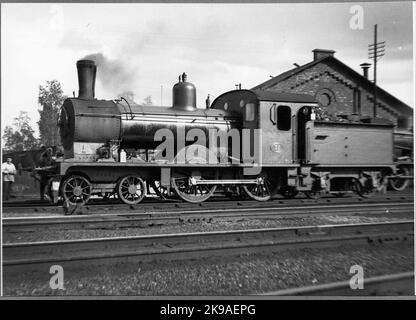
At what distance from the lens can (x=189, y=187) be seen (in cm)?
945

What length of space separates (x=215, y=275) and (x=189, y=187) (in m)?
5.28

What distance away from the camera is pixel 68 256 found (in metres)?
4.39

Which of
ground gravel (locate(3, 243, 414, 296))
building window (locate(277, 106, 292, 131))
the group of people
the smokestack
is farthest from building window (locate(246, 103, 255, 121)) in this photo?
ground gravel (locate(3, 243, 414, 296))

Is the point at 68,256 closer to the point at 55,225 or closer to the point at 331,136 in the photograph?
the point at 55,225

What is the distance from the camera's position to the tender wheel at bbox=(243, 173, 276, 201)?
9.77 metres

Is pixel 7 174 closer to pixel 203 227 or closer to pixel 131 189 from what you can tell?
pixel 131 189

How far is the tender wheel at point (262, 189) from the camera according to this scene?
9.77 meters

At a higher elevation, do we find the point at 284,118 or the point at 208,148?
the point at 284,118

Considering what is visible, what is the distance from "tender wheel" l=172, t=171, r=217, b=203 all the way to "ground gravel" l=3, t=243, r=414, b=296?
4.53 meters

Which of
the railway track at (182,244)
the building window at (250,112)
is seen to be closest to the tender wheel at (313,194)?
the building window at (250,112)

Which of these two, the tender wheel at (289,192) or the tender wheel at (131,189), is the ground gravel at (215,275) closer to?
the tender wheel at (131,189)

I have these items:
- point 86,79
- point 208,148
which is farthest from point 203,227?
point 86,79

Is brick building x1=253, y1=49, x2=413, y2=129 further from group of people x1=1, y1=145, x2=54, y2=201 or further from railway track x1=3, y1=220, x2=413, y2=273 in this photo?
railway track x1=3, y1=220, x2=413, y2=273
